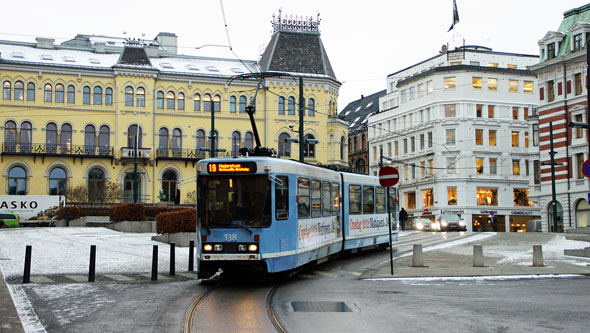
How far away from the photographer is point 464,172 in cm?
7394

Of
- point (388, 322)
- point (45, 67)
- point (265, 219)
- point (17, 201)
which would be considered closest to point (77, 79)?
point (45, 67)

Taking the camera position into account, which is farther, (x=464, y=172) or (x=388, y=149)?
(x=388, y=149)

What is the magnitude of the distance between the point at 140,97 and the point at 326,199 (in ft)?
152

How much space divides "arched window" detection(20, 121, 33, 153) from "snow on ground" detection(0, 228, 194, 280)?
26.5 m

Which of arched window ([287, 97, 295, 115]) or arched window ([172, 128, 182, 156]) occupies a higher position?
arched window ([287, 97, 295, 115])

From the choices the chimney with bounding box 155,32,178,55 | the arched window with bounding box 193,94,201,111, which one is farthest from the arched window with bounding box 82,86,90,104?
the chimney with bounding box 155,32,178,55

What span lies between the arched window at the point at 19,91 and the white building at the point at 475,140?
3924 cm

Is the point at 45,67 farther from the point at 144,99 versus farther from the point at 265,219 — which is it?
the point at 265,219

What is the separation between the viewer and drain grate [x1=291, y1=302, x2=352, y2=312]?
38.8 feet

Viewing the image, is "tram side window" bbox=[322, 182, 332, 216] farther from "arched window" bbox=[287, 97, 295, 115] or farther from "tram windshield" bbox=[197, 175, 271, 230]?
"arched window" bbox=[287, 97, 295, 115]

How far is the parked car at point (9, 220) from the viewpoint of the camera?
1961 inches

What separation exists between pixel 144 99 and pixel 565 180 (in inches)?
1420

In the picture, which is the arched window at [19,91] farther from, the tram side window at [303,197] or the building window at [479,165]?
the tram side window at [303,197]

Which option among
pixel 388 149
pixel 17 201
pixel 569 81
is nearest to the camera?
pixel 17 201
